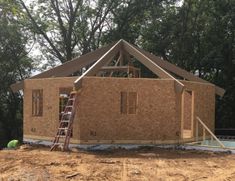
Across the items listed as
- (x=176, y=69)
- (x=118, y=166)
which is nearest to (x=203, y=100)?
(x=176, y=69)

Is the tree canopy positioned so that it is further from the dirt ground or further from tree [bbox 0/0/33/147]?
the dirt ground

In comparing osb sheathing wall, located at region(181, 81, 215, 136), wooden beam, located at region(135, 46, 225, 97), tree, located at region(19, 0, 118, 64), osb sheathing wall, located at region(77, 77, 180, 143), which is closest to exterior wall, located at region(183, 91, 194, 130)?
wooden beam, located at region(135, 46, 225, 97)

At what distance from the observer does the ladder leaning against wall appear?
12.7 meters

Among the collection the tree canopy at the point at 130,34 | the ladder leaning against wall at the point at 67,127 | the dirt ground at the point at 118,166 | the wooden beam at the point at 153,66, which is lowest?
the dirt ground at the point at 118,166

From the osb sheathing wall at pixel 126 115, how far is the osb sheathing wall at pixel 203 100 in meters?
1.31

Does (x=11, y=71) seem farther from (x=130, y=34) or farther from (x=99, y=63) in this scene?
(x=99, y=63)

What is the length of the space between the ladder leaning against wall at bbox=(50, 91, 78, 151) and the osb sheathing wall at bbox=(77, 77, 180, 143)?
365mm

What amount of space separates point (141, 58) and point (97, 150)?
4.04 m

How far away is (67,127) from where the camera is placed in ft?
42.3

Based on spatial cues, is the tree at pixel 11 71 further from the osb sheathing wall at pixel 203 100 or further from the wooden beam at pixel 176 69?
the osb sheathing wall at pixel 203 100

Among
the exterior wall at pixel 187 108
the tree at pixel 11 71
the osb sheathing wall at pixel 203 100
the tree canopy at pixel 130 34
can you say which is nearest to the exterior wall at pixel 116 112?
the osb sheathing wall at pixel 203 100

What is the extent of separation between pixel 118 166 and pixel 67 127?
3.40m

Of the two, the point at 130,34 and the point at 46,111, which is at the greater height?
the point at 130,34

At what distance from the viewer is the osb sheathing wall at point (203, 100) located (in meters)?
15.3
